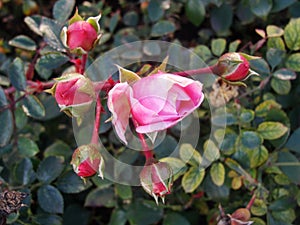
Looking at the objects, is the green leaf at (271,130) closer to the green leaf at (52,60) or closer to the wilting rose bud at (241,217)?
the wilting rose bud at (241,217)

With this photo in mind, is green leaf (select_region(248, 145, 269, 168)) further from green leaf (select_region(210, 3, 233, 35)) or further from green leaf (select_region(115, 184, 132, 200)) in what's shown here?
green leaf (select_region(210, 3, 233, 35))

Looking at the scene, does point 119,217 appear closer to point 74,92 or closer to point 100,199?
point 100,199

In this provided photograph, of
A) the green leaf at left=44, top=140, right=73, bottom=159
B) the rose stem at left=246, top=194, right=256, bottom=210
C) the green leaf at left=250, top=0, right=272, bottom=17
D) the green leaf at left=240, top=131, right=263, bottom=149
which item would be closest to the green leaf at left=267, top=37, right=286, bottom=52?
the green leaf at left=250, top=0, right=272, bottom=17

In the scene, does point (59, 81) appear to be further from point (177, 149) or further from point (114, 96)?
point (177, 149)

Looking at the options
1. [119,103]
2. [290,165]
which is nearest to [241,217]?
[290,165]

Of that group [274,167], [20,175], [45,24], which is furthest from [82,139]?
[274,167]

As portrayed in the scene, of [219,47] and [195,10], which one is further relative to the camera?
[195,10]
